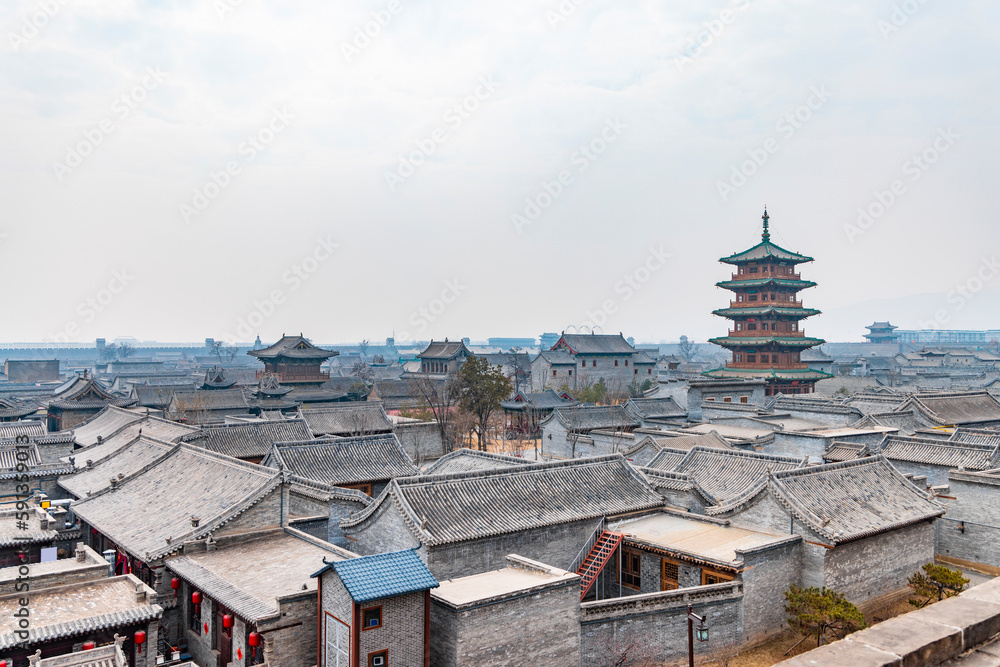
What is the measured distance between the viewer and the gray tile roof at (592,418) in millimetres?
45281

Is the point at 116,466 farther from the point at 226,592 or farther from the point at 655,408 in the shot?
the point at 655,408

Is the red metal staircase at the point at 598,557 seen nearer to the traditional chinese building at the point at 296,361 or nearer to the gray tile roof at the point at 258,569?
the gray tile roof at the point at 258,569

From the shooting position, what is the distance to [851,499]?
21.3 metres

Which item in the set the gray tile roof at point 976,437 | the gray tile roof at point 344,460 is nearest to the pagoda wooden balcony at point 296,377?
the gray tile roof at point 344,460

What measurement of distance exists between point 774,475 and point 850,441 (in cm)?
1828

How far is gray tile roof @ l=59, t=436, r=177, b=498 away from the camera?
2761 cm

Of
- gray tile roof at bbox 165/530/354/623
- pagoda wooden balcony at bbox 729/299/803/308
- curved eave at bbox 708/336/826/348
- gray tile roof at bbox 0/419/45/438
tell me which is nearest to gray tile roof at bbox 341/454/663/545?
gray tile roof at bbox 165/530/354/623

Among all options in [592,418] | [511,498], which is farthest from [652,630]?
[592,418]

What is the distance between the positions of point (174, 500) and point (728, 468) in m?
19.8

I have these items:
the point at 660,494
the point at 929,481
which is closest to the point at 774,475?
the point at 660,494

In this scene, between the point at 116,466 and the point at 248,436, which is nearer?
the point at 116,466

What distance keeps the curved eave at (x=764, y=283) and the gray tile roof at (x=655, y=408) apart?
14.0m

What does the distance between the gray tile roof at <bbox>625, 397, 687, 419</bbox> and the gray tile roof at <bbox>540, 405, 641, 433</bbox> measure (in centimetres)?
124

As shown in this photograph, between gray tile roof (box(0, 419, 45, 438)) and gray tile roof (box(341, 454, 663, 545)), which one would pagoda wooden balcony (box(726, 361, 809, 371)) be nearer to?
gray tile roof (box(341, 454, 663, 545))
